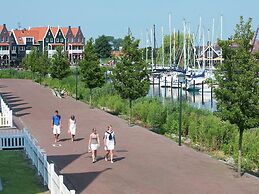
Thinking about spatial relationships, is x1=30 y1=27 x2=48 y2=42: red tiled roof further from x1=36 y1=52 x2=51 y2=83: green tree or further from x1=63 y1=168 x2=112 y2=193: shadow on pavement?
x1=63 y1=168 x2=112 y2=193: shadow on pavement

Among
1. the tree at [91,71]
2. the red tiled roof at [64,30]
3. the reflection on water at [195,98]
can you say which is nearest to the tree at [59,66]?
the reflection on water at [195,98]

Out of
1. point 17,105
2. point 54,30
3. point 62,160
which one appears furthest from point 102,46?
point 62,160

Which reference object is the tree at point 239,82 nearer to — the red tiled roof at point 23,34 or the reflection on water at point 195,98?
the reflection on water at point 195,98

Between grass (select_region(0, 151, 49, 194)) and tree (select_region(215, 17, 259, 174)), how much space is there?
21.5ft

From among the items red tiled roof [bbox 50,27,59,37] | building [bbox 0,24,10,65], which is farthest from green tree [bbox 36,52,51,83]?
red tiled roof [bbox 50,27,59,37]

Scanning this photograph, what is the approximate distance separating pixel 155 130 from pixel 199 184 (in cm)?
1221

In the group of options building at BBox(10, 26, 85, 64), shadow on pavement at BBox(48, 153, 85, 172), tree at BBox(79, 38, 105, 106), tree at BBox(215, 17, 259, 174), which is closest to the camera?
tree at BBox(215, 17, 259, 174)

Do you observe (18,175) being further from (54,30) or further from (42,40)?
(54,30)

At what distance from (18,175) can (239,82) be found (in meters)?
7.97

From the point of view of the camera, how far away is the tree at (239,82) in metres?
15.7

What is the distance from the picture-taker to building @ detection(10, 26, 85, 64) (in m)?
123

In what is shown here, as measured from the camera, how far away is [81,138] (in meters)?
23.6

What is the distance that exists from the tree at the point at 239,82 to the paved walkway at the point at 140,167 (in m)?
1.48

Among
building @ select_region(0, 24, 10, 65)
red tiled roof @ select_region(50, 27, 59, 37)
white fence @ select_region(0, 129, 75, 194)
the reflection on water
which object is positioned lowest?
the reflection on water
